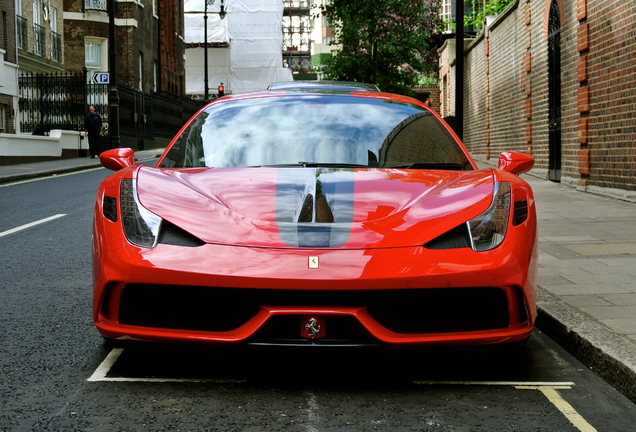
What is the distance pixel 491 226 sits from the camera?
3.78 meters

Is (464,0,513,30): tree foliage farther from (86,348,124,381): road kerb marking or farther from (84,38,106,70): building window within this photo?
(86,348,124,381): road kerb marking

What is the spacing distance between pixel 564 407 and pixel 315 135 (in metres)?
2.08

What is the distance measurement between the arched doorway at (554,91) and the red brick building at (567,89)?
2 cm

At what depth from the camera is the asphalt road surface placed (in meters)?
3.29

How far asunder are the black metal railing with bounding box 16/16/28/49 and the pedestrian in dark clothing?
24.3 feet

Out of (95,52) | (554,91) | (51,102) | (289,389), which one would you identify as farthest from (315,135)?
(95,52)

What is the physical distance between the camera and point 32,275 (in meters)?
6.67

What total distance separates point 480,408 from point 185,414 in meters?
1.17

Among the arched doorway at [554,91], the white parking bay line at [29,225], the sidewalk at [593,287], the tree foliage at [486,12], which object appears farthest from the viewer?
the tree foliage at [486,12]

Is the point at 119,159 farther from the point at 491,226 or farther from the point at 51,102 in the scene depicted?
the point at 51,102

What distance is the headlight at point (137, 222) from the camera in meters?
3.72

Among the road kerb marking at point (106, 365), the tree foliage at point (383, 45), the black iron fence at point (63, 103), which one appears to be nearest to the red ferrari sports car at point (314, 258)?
the road kerb marking at point (106, 365)

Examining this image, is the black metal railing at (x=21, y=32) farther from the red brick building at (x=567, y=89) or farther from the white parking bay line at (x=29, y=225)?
the white parking bay line at (x=29, y=225)

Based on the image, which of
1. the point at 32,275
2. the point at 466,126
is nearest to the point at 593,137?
the point at 32,275
